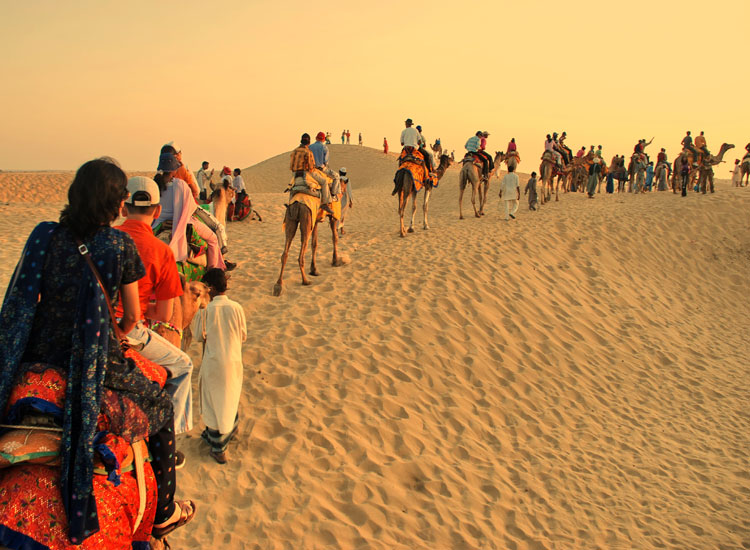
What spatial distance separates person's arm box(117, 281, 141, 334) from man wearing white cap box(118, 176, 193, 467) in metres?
0.30

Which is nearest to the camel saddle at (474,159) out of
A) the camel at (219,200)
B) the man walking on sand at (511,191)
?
the man walking on sand at (511,191)

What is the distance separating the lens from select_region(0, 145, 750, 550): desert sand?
4.51 meters

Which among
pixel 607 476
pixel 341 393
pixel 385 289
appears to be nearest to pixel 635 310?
pixel 385 289

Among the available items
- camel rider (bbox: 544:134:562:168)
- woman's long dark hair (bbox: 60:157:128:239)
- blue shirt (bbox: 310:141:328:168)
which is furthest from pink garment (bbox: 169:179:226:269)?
camel rider (bbox: 544:134:562:168)

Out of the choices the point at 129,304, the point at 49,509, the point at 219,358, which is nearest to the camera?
the point at 49,509

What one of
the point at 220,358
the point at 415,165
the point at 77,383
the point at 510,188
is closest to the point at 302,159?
the point at 220,358

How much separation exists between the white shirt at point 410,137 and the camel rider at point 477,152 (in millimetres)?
2615

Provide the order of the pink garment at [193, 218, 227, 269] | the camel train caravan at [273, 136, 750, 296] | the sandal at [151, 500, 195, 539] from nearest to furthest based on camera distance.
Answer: the sandal at [151, 500, 195, 539], the pink garment at [193, 218, 227, 269], the camel train caravan at [273, 136, 750, 296]

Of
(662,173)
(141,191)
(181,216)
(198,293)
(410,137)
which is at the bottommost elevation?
(198,293)

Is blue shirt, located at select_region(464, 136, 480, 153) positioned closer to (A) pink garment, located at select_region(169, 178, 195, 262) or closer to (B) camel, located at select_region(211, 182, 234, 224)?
(B) camel, located at select_region(211, 182, 234, 224)

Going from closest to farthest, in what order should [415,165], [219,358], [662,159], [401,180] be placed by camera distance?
[219,358] → [401,180] → [415,165] → [662,159]

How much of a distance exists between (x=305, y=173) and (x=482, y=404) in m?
4.70

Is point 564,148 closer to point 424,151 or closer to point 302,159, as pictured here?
point 424,151

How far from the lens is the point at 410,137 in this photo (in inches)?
505
